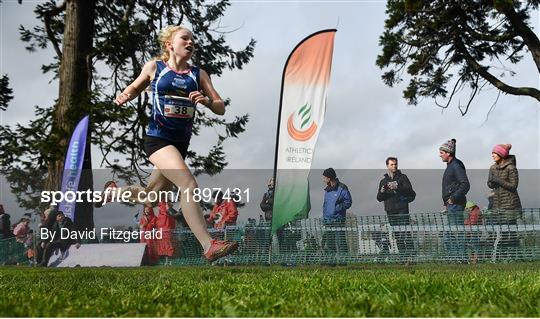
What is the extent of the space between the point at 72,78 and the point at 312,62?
7.53m

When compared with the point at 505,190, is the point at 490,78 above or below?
above

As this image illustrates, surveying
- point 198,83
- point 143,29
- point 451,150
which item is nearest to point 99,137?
point 143,29

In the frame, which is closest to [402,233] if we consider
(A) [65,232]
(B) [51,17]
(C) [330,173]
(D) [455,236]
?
(D) [455,236]

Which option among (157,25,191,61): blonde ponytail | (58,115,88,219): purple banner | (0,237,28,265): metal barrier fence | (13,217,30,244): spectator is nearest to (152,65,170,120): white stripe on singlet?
(157,25,191,61): blonde ponytail

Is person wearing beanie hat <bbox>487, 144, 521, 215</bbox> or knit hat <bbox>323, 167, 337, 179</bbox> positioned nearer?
person wearing beanie hat <bbox>487, 144, 521, 215</bbox>

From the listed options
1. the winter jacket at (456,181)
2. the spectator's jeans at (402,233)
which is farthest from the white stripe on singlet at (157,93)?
the spectator's jeans at (402,233)

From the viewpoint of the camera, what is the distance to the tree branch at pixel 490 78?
875 inches

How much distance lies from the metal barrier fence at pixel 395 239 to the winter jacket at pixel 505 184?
16 cm

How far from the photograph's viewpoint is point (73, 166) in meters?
16.2

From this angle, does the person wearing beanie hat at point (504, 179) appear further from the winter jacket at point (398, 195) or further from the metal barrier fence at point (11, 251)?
the metal barrier fence at point (11, 251)

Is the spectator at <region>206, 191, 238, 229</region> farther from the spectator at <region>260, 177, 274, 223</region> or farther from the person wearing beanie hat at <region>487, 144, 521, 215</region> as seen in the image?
the person wearing beanie hat at <region>487, 144, 521, 215</region>

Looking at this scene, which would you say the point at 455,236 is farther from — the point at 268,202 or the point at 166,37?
the point at 166,37

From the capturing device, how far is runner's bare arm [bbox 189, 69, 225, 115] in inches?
263

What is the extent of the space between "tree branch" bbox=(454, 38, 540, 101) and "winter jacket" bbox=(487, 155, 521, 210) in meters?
11.8
